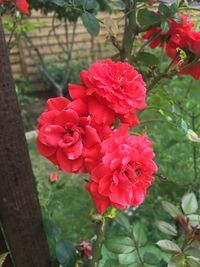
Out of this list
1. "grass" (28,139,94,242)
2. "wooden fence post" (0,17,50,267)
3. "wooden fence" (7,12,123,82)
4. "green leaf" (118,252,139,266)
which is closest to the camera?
"wooden fence post" (0,17,50,267)

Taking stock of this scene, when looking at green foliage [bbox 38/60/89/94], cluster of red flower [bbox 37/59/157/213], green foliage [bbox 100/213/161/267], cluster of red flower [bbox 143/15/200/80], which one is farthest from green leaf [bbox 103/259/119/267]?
green foliage [bbox 38/60/89/94]

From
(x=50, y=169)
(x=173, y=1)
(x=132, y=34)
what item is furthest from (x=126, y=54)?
(x=50, y=169)

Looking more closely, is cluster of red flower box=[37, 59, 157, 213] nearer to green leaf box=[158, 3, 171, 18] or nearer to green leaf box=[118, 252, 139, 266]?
green leaf box=[158, 3, 171, 18]

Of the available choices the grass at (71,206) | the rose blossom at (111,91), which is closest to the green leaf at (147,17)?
the rose blossom at (111,91)

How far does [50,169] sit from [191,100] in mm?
1715

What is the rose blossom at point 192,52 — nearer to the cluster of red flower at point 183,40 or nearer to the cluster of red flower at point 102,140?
the cluster of red flower at point 183,40

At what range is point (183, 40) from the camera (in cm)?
94

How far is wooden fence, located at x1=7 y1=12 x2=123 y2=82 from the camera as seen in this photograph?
550 cm

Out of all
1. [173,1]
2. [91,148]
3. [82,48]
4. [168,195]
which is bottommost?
[82,48]

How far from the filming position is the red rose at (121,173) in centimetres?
65

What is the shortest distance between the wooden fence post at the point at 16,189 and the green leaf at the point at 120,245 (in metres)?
0.18

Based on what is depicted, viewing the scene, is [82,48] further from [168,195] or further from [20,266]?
[20,266]

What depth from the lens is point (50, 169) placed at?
318cm

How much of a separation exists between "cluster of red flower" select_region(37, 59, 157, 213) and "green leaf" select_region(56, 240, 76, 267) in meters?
0.44
